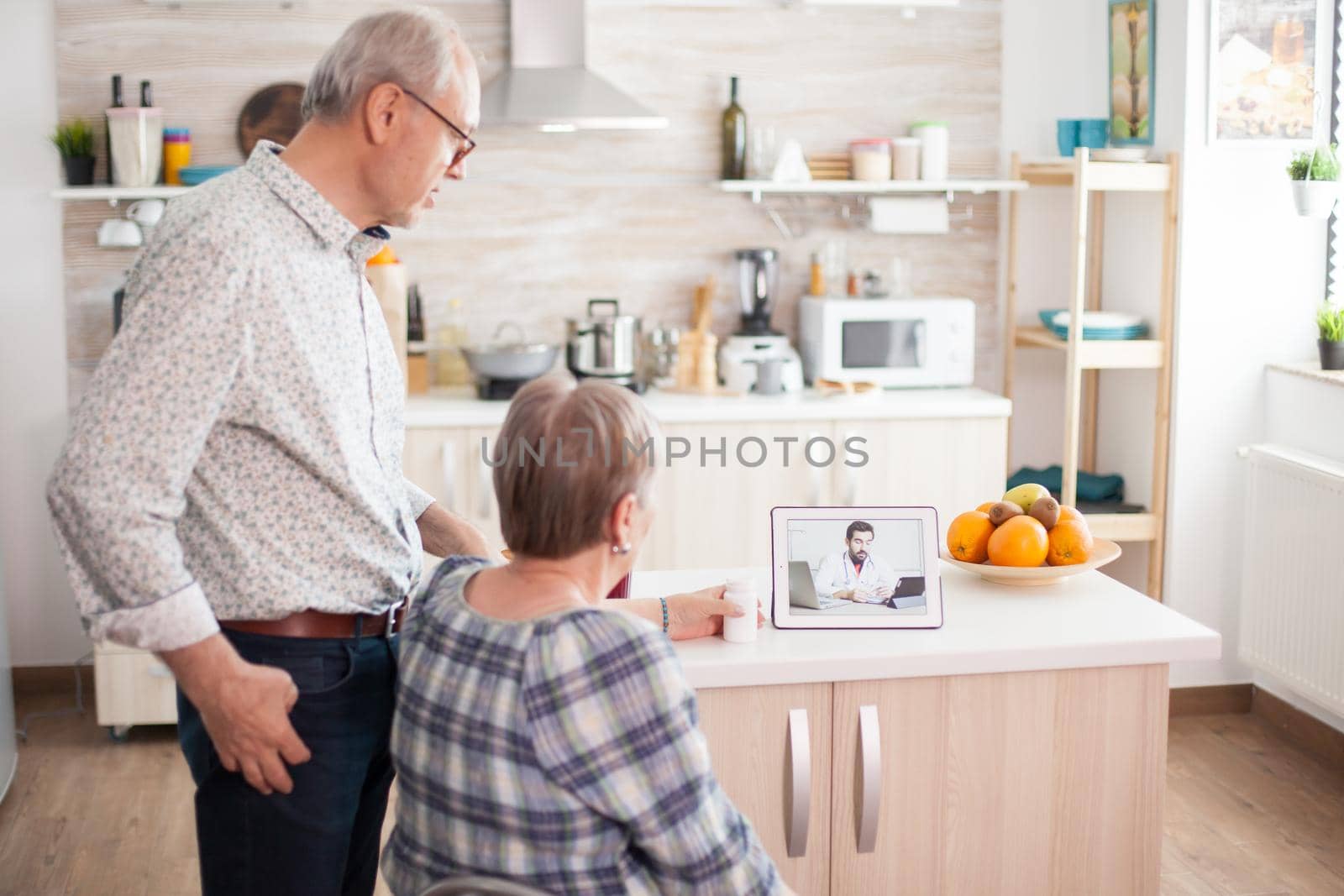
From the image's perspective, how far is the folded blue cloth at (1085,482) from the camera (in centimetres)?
411

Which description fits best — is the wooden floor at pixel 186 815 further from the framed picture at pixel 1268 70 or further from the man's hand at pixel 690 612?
the framed picture at pixel 1268 70

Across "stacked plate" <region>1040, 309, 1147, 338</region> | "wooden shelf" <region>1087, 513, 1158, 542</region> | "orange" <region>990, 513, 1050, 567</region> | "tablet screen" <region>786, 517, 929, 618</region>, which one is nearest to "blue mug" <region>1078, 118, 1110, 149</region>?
"stacked plate" <region>1040, 309, 1147, 338</region>

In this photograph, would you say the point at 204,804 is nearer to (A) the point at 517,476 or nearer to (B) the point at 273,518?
(B) the point at 273,518

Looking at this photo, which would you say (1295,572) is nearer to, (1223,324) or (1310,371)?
(1310,371)

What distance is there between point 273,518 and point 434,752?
0.33 metres

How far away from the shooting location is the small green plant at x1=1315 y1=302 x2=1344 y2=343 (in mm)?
3594

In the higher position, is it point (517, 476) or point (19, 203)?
point (19, 203)

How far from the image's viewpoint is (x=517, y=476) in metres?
1.39

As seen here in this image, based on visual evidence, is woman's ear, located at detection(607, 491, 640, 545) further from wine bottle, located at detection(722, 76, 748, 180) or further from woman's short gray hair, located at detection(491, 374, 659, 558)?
wine bottle, located at detection(722, 76, 748, 180)

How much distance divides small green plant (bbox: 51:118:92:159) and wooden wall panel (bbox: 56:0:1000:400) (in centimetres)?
13

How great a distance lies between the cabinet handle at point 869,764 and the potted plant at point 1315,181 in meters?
2.38

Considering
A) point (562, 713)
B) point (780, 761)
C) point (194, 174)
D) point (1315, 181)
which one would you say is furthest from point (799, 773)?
point (194, 174)

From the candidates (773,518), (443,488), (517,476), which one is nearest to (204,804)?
(517,476)

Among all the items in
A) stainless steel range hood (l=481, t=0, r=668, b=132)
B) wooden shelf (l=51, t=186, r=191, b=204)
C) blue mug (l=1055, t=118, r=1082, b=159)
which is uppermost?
stainless steel range hood (l=481, t=0, r=668, b=132)
